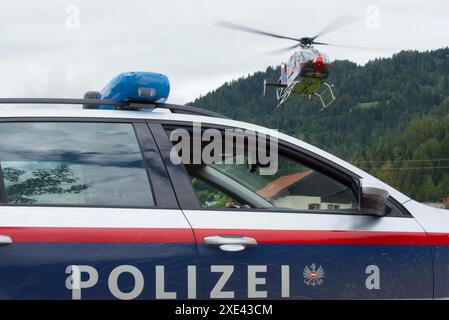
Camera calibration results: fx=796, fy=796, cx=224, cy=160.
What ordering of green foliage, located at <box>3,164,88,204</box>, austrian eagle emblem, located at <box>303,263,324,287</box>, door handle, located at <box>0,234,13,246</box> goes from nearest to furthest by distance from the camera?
door handle, located at <box>0,234,13,246</box>
green foliage, located at <box>3,164,88,204</box>
austrian eagle emblem, located at <box>303,263,324,287</box>

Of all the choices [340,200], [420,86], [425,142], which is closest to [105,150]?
[340,200]

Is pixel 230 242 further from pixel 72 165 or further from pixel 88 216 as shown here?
pixel 72 165

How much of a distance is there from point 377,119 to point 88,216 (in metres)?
174

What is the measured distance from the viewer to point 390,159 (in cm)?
11356

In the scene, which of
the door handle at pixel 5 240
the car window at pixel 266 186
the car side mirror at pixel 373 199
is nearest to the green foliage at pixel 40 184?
the door handle at pixel 5 240

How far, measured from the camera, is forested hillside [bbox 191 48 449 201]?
353 ft

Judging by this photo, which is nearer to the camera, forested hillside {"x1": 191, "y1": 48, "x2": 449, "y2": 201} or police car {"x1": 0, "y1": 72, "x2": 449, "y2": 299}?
police car {"x1": 0, "y1": 72, "x2": 449, "y2": 299}

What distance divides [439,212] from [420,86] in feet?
647

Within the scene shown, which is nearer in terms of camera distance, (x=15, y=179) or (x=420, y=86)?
(x=15, y=179)

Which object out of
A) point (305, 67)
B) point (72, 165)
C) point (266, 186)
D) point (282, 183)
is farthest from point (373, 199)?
point (305, 67)

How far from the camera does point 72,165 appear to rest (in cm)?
307

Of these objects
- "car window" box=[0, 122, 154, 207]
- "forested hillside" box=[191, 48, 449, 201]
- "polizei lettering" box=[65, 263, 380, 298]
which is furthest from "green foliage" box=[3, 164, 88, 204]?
"forested hillside" box=[191, 48, 449, 201]

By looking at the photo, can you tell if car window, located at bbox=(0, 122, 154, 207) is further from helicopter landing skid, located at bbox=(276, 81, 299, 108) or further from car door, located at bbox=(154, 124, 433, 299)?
helicopter landing skid, located at bbox=(276, 81, 299, 108)
